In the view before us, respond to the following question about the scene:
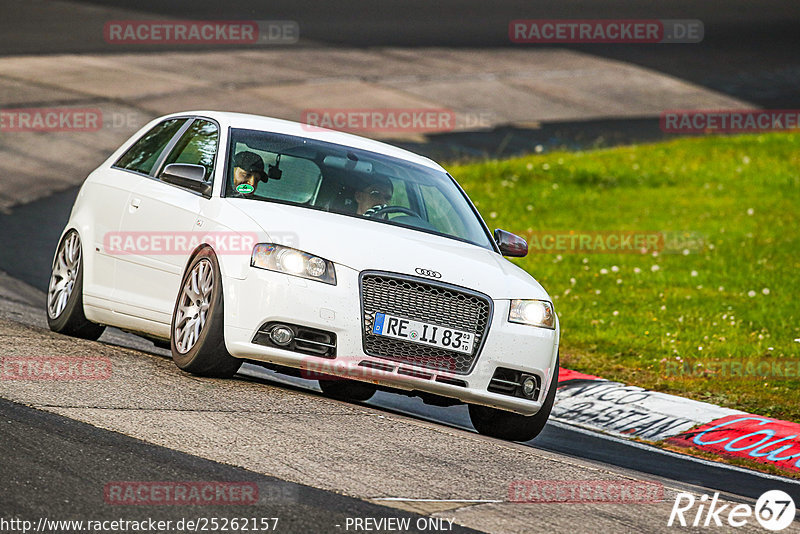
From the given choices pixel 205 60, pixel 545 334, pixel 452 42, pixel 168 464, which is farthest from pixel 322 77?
pixel 168 464

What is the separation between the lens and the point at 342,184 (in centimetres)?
847

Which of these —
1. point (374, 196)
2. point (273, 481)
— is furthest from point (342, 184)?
point (273, 481)

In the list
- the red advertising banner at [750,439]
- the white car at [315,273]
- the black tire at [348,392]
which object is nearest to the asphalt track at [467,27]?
the white car at [315,273]

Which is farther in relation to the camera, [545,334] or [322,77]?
[322,77]

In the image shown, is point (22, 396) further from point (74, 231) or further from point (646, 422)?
point (646, 422)

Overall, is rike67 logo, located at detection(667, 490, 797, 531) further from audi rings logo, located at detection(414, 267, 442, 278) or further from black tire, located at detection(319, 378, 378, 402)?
black tire, located at detection(319, 378, 378, 402)

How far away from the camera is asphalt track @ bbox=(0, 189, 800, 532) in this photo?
5527 mm

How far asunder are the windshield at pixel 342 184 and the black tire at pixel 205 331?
60 centimetres

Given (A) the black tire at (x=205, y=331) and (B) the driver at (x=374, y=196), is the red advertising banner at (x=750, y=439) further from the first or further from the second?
(A) the black tire at (x=205, y=331)

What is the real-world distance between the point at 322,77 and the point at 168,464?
72.1 feet

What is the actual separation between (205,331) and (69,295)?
219 centimetres

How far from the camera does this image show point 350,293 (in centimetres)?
733

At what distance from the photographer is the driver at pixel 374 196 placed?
8378 millimetres

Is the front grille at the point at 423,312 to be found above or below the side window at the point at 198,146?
below
